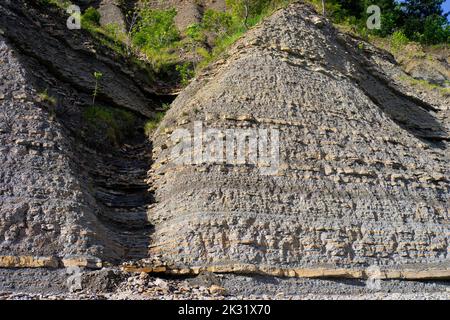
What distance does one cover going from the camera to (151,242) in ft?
43.5

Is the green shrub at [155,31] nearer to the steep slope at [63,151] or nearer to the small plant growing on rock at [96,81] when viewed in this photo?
the steep slope at [63,151]

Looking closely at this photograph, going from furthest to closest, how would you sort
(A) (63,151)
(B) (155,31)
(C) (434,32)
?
(C) (434,32)
(B) (155,31)
(A) (63,151)

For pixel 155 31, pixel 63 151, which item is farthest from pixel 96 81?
pixel 155 31

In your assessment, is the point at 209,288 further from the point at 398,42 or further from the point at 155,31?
the point at 398,42

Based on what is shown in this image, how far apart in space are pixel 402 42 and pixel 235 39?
43.5 feet

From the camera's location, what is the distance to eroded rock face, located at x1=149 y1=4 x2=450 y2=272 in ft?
42.6

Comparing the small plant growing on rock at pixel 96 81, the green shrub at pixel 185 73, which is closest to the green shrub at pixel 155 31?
the green shrub at pixel 185 73

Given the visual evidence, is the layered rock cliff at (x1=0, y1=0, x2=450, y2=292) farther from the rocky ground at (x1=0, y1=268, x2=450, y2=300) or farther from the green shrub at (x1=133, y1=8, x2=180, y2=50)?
the green shrub at (x1=133, y1=8, x2=180, y2=50)

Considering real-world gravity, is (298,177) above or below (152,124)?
below

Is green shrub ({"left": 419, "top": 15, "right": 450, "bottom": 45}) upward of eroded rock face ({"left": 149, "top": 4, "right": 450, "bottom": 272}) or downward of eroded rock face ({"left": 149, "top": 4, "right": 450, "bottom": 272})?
upward

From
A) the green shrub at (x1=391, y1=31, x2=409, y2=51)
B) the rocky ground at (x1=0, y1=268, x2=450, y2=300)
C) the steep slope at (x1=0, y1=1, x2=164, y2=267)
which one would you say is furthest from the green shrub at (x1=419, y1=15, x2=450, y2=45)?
the rocky ground at (x1=0, y1=268, x2=450, y2=300)

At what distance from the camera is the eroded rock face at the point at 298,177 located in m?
13.0

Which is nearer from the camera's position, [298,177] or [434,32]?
[298,177]

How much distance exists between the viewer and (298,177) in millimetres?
14391
